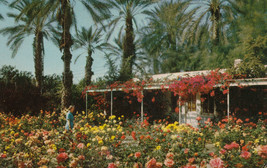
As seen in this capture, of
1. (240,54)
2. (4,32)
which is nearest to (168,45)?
(240,54)

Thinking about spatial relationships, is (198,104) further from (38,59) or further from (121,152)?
(38,59)

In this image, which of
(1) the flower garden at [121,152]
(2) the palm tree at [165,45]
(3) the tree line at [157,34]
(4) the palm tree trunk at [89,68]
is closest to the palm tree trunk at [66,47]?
(3) the tree line at [157,34]

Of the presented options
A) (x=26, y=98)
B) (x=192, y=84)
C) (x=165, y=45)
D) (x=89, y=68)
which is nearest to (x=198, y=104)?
(x=192, y=84)

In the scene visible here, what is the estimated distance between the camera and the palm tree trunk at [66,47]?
12.8 meters

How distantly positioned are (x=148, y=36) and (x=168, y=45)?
2.87 meters

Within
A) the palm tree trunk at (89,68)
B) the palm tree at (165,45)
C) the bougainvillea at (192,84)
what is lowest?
the bougainvillea at (192,84)

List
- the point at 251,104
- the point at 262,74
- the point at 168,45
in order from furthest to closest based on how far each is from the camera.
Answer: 1. the point at 168,45
2. the point at 251,104
3. the point at 262,74

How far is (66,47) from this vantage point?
13.5 m

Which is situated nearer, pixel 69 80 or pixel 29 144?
pixel 29 144

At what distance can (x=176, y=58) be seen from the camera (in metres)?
25.7

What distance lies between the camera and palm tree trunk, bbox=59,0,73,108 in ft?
42.1

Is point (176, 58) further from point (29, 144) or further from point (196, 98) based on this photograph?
point (29, 144)

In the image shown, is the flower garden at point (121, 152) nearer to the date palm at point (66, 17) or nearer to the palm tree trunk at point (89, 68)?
the date palm at point (66, 17)

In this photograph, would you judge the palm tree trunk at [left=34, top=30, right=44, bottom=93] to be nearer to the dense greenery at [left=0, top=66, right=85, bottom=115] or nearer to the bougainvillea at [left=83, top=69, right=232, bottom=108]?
the dense greenery at [left=0, top=66, right=85, bottom=115]
